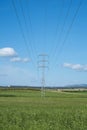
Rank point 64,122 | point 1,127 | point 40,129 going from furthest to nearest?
point 64,122, point 1,127, point 40,129

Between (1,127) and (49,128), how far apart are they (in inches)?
103

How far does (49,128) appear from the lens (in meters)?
19.4

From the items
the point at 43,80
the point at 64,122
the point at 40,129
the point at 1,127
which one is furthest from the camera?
the point at 43,80

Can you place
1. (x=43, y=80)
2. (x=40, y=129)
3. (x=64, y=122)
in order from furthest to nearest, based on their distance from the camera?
(x=43, y=80) < (x=64, y=122) < (x=40, y=129)

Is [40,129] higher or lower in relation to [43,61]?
lower

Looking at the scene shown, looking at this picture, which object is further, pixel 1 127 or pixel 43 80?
pixel 43 80

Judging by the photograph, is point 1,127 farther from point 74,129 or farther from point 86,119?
point 86,119

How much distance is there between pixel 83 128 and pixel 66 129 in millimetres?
937

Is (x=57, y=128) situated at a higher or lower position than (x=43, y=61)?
lower

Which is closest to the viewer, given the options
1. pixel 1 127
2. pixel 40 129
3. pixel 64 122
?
pixel 40 129

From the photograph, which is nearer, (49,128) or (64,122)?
(49,128)

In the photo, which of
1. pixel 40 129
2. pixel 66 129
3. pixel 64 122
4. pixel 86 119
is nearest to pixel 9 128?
pixel 40 129

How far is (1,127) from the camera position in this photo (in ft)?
65.4

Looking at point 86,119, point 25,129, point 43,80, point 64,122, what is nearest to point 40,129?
point 25,129
